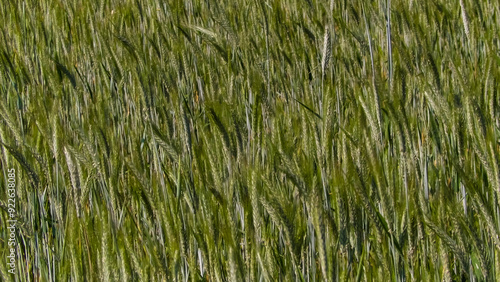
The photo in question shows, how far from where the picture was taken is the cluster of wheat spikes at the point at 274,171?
2.67ft

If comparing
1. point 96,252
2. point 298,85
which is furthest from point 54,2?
point 96,252

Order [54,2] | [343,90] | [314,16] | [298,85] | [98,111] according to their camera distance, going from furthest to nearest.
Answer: [54,2], [314,16], [298,85], [343,90], [98,111]

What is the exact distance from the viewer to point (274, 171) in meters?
1.19

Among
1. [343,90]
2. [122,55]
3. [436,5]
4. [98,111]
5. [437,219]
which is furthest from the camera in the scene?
[436,5]

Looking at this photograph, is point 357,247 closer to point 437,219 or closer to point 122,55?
point 437,219

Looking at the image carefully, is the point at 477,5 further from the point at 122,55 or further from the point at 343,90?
the point at 122,55

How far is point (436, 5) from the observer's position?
206cm

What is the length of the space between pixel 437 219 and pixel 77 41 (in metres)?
1.85

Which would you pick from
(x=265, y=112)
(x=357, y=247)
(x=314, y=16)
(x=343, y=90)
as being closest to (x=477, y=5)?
(x=314, y=16)

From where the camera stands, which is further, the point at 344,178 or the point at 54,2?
the point at 54,2

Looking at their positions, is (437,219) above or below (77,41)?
below

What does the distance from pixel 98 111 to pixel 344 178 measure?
66 cm

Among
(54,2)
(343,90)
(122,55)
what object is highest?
(54,2)

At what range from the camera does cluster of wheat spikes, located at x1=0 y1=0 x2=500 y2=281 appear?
2.67 ft
